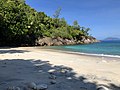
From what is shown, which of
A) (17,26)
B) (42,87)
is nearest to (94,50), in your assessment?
(17,26)

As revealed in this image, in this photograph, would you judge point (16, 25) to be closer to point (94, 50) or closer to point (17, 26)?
point (17, 26)

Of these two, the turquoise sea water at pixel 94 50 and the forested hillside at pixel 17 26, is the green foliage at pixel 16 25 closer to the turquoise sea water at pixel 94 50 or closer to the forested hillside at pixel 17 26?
the forested hillside at pixel 17 26

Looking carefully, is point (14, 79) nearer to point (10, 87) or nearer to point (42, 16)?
point (10, 87)

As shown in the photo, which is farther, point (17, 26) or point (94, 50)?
point (17, 26)

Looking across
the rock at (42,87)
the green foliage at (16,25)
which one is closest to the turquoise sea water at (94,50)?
the green foliage at (16,25)

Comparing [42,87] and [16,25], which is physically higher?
[16,25]

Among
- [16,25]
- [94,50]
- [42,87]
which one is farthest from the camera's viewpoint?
[16,25]

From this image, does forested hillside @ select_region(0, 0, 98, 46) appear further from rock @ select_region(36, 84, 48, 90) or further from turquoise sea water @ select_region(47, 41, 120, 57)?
rock @ select_region(36, 84, 48, 90)

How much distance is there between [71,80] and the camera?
8.48 metres

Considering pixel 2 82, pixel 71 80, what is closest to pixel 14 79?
pixel 2 82

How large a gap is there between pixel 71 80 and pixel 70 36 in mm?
54147

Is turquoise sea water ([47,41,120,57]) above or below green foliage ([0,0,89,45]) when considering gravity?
below

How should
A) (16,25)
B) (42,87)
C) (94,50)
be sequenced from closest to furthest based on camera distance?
1. (42,87)
2. (94,50)
3. (16,25)

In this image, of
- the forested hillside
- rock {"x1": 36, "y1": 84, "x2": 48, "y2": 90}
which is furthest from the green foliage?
rock {"x1": 36, "y1": 84, "x2": 48, "y2": 90}
